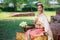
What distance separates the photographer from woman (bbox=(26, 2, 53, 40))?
338 centimetres

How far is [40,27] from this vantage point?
3.48m

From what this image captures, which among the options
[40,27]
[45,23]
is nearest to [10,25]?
[40,27]

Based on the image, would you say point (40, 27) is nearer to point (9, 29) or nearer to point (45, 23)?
point (45, 23)

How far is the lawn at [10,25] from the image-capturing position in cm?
404

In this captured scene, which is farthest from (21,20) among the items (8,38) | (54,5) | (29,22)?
(54,5)

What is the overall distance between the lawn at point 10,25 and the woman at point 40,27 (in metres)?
0.51

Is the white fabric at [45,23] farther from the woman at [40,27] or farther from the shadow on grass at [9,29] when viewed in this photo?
the shadow on grass at [9,29]

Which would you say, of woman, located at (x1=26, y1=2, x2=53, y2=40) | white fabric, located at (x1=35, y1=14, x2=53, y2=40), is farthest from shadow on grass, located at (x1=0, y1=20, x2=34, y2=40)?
white fabric, located at (x1=35, y1=14, x2=53, y2=40)

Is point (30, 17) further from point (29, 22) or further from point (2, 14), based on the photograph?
point (2, 14)

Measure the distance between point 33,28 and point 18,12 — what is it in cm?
61

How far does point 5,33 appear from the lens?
4086mm

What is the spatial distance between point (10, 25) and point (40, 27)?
821 millimetres

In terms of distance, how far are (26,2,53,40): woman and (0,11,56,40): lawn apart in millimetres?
511

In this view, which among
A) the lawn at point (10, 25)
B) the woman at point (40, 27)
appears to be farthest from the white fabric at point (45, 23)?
the lawn at point (10, 25)
